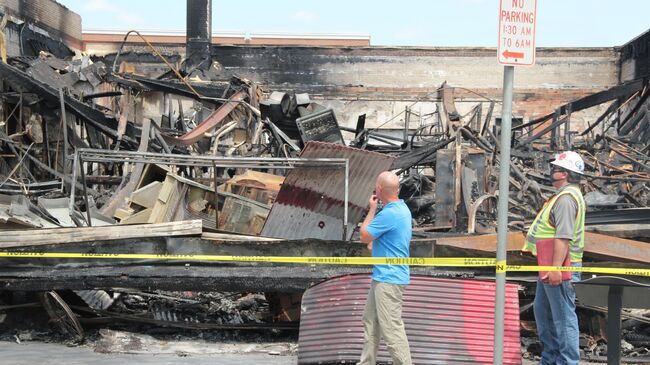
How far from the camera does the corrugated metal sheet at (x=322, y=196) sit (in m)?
8.78

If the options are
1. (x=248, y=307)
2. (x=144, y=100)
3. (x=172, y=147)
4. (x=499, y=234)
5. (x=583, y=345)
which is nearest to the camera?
(x=499, y=234)

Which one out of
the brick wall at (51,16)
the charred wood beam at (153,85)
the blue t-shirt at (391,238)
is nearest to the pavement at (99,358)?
the blue t-shirt at (391,238)

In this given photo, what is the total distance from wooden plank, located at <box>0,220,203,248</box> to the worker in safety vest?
3467mm

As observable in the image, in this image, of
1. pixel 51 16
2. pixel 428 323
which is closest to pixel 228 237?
pixel 428 323

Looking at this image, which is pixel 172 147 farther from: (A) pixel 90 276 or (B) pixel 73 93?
(A) pixel 90 276

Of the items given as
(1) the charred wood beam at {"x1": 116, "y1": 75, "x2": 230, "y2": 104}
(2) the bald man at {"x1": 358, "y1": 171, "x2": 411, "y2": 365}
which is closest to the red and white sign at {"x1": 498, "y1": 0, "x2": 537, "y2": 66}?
(2) the bald man at {"x1": 358, "y1": 171, "x2": 411, "y2": 365}

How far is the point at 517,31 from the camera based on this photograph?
173 inches

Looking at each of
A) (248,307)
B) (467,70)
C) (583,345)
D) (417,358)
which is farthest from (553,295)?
(467,70)

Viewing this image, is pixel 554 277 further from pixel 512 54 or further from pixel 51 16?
pixel 51 16

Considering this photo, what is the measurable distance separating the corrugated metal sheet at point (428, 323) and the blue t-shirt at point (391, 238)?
742mm

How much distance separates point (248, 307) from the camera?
28.8 ft

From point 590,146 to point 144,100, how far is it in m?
11.0

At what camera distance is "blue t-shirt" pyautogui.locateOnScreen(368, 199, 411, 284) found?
5445 mm

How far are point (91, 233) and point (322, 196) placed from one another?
2688 mm
